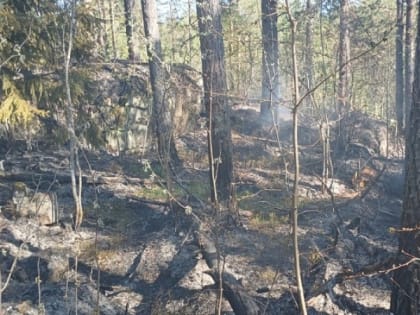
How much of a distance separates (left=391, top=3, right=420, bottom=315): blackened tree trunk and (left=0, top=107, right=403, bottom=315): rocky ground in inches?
12.9

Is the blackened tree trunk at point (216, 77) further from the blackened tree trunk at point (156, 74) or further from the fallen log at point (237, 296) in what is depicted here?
the fallen log at point (237, 296)

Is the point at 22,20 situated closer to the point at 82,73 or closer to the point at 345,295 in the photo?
the point at 82,73

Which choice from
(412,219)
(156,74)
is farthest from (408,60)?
(412,219)

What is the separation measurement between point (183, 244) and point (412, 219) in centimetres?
358

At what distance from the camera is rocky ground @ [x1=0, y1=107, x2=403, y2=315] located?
17.2ft

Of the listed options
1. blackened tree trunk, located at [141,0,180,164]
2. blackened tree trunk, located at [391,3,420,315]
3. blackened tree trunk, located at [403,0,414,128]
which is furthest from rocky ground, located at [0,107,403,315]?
blackened tree trunk, located at [403,0,414,128]

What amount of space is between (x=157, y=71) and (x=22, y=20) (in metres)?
3.25

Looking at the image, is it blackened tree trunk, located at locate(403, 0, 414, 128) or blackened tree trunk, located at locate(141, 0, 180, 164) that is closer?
blackened tree trunk, located at locate(141, 0, 180, 164)

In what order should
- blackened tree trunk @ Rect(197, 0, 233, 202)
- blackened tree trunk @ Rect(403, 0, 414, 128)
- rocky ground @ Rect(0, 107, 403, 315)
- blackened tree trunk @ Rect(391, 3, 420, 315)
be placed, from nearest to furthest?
1. blackened tree trunk @ Rect(391, 3, 420, 315)
2. rocky ground @ Rect(0, 107, 403, 315)
3. blackened tree trunk @ Rect(197, 0, 233, 202)
4. blackened tree trunk @ Rect(403, 0, 414, 128)

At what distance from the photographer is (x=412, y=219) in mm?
4414

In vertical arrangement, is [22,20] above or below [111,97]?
above

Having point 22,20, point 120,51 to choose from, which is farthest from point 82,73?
point 120,51

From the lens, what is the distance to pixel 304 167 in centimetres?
1100

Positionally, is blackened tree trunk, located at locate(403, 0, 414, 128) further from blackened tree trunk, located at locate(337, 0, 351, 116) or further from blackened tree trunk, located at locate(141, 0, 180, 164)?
blackened tree trunk, located at locate(141, 0, 180, 164)
